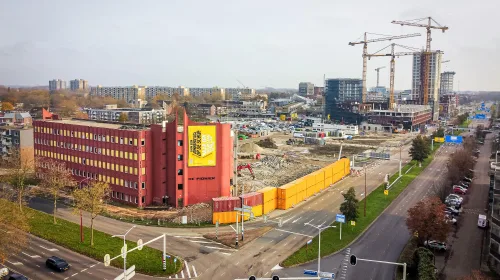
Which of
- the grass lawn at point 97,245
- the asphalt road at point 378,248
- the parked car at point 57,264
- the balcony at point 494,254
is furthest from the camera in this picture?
the grass lawn at point 97,245

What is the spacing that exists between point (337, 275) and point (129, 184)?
2966cm

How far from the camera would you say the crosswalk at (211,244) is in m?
37.4

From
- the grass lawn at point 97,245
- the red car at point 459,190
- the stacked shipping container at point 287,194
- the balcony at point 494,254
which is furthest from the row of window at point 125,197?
the red car at point 459,190

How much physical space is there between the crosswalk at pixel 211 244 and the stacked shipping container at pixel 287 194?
475cm

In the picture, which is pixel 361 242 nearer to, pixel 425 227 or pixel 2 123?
pixel 425 227

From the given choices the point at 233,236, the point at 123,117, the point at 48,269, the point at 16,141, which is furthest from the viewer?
the point at 123,117

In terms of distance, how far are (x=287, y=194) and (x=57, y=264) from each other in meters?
27.2

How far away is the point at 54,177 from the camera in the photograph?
4756 cm

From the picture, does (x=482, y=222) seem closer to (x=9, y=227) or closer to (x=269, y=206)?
(x=269, y=206)

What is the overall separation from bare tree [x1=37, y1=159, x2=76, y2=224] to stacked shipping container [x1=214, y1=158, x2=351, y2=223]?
18.0 meters

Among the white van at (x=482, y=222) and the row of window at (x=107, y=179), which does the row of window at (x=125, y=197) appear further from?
the white van at (x=482, y=222)

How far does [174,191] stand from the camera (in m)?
50.0

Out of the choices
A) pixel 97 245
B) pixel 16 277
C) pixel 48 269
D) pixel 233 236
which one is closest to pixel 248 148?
pixel 233 236

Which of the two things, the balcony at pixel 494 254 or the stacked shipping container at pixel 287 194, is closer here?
the balcony at pixel 494 254
